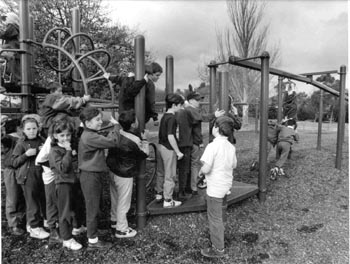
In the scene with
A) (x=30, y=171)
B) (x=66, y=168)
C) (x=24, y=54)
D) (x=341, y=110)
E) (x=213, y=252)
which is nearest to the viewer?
(x=66, y=168)

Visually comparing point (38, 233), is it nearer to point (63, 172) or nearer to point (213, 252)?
point (63, 172)

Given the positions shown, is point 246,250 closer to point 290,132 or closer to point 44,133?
point 44,133

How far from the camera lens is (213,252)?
2693mm

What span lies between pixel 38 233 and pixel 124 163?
3.73 ft

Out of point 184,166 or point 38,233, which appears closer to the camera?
point 38,233

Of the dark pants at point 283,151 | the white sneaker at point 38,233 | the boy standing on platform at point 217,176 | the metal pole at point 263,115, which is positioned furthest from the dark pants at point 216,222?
the dark pants at point 283,151

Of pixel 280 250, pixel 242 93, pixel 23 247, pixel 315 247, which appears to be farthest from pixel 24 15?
pixel 242 93

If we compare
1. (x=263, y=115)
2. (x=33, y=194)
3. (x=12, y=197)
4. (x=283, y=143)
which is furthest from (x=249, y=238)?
(x=12, y=197)

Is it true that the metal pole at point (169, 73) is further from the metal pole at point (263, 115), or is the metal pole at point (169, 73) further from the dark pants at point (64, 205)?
the dark pants at point (64, 205)

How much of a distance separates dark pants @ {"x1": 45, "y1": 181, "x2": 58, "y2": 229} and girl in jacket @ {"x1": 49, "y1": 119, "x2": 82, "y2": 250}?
155mm

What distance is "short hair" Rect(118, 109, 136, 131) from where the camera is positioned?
9.23 feet

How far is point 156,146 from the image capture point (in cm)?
355

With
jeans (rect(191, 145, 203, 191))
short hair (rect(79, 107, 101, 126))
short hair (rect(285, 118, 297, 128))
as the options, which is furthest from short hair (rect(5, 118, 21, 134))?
short hair (rect(285, 118, 297, 128))

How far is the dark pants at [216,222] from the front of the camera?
272 cm
